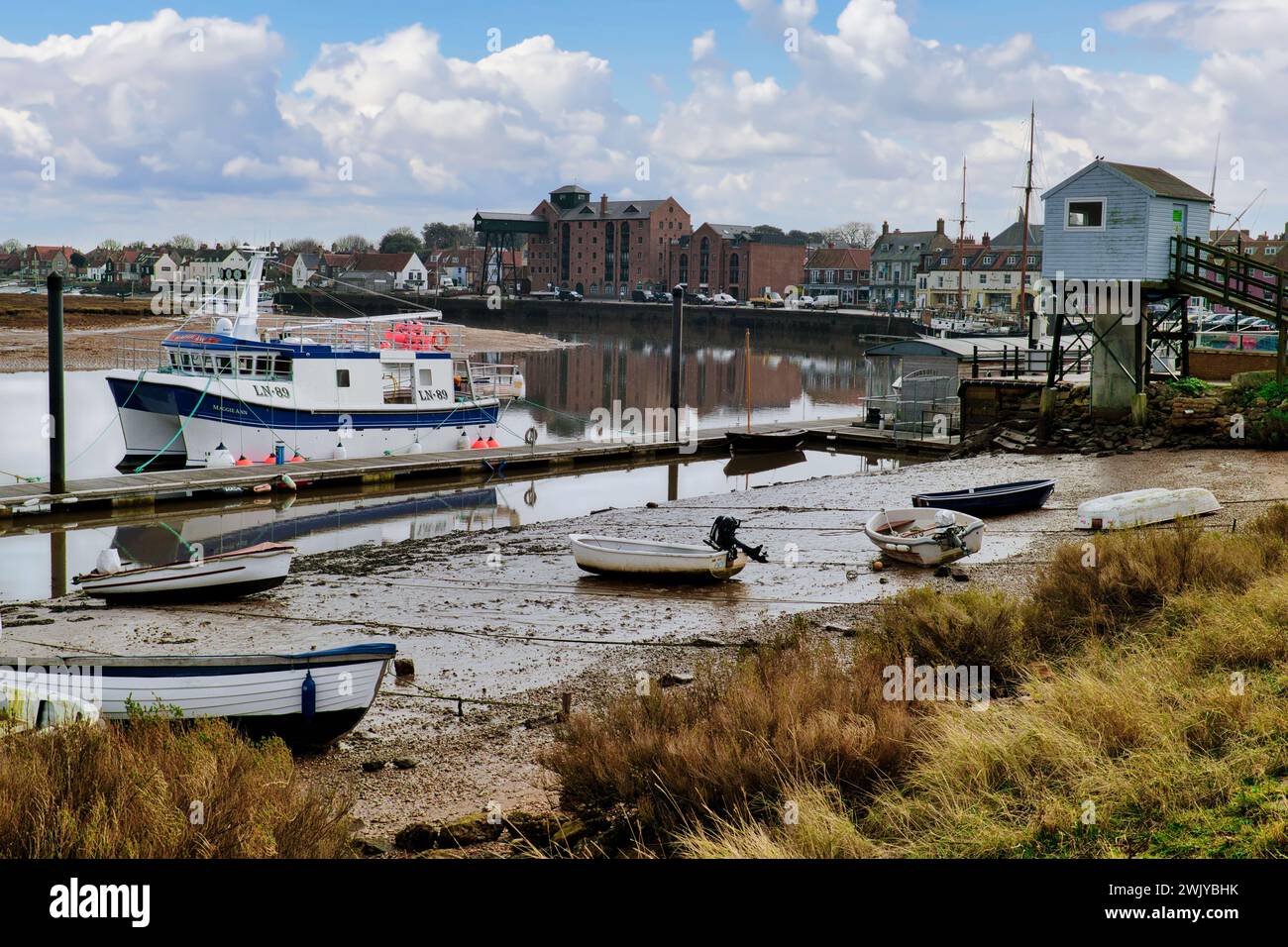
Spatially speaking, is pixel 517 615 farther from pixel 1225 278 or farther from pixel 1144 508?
pixel 1225 278

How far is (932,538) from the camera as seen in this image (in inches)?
768

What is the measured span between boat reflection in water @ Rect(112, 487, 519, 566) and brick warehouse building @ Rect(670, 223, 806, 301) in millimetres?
133590

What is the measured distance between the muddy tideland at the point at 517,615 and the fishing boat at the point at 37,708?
2.29ft

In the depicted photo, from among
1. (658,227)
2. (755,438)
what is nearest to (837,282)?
(658,227)

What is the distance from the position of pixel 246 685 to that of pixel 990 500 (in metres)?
16.8

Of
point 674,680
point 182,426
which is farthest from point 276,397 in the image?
point 674,680

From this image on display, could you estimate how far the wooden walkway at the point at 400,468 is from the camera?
2672 centimetres

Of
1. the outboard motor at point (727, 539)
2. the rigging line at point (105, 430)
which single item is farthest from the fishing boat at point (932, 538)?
the rigging line at point (105, 430)

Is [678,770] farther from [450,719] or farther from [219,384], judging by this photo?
[219,384]

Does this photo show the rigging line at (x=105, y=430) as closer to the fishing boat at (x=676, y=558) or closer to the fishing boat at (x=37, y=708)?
the fishing boat at (x=676, y=558)

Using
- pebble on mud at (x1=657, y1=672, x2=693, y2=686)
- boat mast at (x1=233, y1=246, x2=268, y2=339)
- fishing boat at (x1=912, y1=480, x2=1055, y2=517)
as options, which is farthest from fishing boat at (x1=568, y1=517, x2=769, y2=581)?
boat mast at (x1=233, y1=246, x2=268, y2=339)

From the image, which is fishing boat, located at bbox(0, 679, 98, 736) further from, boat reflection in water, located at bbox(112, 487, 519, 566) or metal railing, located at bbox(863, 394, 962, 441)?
metal railing, located at bbox(863, 394, 962, 441)

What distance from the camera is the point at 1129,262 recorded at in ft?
103

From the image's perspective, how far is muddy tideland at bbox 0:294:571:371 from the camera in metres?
69.1
